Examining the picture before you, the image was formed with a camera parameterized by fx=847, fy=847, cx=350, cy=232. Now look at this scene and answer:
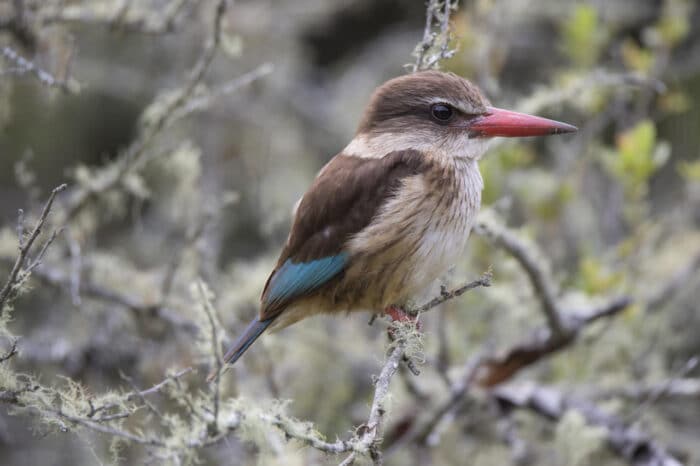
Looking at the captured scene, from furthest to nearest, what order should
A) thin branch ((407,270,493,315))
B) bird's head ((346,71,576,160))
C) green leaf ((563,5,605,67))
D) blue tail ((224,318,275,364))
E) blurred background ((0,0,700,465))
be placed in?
green leaf ((563,5,605,67)) → blurred background ((0,0,700,465)) → bird's head ((346,71,576,160)) → blue tail ((224,318,275,364)) → thin branch ((407,270,493,315))

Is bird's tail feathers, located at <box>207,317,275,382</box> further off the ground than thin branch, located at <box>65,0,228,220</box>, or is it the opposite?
thin branch, located at <box>65,0,228,220</box>

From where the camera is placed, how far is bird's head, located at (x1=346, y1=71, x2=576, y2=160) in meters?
2.67

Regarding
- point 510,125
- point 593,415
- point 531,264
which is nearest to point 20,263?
point 510,125

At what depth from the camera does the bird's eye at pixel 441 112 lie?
270cm

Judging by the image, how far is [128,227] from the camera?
5.55 metres

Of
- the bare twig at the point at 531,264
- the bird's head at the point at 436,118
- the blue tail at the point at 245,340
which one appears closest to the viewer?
the blue tail at the point at 245,340

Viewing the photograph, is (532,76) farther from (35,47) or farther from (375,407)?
(375,407)

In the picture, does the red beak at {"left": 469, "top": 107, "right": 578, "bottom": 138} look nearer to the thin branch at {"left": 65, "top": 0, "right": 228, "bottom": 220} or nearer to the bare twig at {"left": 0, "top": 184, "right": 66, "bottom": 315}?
the thin branch at {"left": 65, "top": 0, "right": 228, "bottom": 220}

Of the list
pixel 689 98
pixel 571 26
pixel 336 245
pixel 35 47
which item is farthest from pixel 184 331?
pixel 689 98

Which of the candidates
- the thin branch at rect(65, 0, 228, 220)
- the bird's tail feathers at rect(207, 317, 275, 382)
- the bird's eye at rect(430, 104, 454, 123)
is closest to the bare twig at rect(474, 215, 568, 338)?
the bird's eye at rect(430, 104, 454, 123)

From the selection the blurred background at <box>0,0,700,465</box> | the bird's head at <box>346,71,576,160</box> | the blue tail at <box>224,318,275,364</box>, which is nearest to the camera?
the blue tail at <box>224,318,275,364</box>

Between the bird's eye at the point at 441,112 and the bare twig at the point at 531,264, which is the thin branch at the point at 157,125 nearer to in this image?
the bird's eye at the point at 441,112

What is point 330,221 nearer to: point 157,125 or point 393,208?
point 393,208

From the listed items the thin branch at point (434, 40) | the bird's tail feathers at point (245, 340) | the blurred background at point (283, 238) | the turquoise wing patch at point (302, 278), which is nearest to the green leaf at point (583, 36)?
the blurred background at point (283, 238)
